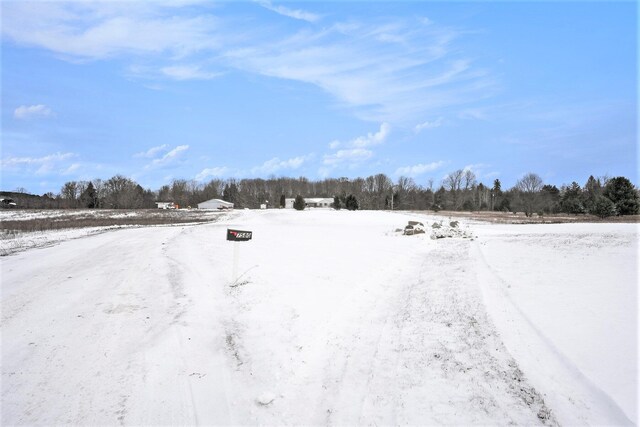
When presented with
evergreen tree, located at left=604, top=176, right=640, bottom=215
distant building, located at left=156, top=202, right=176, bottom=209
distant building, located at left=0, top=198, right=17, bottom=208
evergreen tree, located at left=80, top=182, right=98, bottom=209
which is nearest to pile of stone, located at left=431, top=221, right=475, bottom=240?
evergreen tree, located at left=604, top=176, right=640, bottom=215

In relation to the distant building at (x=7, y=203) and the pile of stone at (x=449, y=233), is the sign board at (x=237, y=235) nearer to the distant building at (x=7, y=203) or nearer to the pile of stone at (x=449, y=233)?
the pile of stone at (x=449, y=233)

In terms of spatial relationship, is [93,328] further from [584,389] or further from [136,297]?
[584,389]

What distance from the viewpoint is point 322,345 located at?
21.3 feet

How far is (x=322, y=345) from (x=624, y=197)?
51.3 meters

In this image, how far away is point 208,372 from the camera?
18.0 ft

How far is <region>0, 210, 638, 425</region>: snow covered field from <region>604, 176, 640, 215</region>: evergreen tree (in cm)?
4045

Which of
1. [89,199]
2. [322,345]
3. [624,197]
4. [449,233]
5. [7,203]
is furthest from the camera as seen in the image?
[89,199]

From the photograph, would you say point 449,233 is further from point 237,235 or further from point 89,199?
point 89,199

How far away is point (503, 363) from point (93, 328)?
6.79m

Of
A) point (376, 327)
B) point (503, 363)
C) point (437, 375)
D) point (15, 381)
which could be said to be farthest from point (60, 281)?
point (503, 363)

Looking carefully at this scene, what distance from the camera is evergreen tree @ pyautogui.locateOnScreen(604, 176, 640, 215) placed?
4406cm

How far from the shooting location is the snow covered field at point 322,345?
15.0ft

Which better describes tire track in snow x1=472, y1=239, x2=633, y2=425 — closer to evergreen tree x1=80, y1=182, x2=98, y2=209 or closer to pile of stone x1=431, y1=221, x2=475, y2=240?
pile of stone x1=431, y1=221, x2=475, y2=240

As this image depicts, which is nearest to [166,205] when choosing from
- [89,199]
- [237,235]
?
[89,199]
